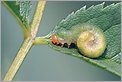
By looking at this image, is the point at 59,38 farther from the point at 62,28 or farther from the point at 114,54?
the point at 114,54

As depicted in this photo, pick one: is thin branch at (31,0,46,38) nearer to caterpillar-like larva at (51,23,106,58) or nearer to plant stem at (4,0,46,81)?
plant stem at (4,0,46,81)

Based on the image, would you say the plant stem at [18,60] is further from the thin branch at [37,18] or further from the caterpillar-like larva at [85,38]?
the caterpillar-like larva at [85,38]

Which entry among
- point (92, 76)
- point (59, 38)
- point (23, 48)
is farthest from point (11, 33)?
point (23, 48)

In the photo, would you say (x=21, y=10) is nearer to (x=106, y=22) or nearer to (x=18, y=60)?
(x=18, y=60)

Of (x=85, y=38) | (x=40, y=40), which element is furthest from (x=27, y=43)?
(x=85, y=38)

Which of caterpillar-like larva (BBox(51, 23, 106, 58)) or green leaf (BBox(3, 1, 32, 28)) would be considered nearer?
green leaf (BBox(3, 1, 32, 28))

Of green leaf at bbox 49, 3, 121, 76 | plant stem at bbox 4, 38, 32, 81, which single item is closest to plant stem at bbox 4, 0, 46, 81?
plant stem at bbox 4, 38, 32, 81
